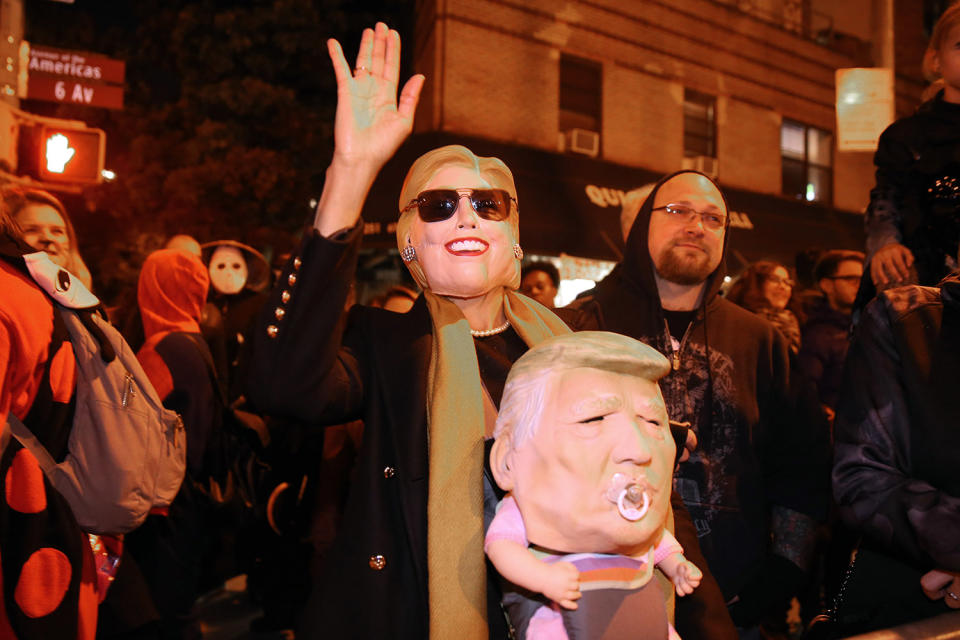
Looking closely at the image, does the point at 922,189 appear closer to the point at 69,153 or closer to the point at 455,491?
the point at 455,491

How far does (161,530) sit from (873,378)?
2929 millimetres

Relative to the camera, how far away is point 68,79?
7.83 meters

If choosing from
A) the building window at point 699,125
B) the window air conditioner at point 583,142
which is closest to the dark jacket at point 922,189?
the window air conditioner at point 583,142

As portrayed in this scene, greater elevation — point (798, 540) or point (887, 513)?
point (887, 513)

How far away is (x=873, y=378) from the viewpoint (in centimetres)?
199

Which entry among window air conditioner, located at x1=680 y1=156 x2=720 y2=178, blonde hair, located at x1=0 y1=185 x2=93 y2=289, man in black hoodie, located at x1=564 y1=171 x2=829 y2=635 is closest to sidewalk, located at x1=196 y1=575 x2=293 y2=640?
blonde hair, located at x1=0 y1=185 x2=93 y2=289

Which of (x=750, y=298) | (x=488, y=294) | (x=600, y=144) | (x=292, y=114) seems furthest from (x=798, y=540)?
(x=292, y=114)

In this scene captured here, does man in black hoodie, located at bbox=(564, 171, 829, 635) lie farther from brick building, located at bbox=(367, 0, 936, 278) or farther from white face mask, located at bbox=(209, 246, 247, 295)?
brick building, located at bbox=(367, 0, 936, 278)

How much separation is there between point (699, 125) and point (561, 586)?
13096 mm

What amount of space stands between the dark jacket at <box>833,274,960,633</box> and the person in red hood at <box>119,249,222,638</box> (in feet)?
9.10

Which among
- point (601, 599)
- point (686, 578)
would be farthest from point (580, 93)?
point (601, 599)

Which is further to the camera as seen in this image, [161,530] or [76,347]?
[161,530]

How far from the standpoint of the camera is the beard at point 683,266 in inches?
110

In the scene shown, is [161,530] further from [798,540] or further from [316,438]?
[798,540]
